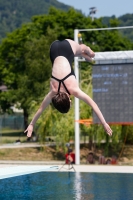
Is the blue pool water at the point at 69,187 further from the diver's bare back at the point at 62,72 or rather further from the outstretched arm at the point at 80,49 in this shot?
the diver's bare back at the point at 62,72

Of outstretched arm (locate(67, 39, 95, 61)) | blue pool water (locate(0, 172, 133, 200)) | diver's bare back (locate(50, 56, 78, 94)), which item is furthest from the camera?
blue pool water (locate(0, 172, 133, 200))

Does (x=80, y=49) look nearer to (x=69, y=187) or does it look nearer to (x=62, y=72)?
(x=62, y=72)

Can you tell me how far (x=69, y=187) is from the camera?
18000 mm

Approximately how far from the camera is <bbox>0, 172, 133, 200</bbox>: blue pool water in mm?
16094

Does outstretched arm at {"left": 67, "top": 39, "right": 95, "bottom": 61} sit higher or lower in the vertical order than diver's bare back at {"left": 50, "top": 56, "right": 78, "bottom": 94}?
higher

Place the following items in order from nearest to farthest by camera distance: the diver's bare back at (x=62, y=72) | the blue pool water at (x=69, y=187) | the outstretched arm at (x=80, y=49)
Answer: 1. the diver's bare back at (x=62, y=72)
2. the outstretched arm at (x=80, y=49)
3. the blue pool water at (x=69, y=187)

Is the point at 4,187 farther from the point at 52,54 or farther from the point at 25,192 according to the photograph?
the point at 52,54

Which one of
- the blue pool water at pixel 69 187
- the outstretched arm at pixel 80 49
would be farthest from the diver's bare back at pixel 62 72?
the blue pool water at pixel 69 187

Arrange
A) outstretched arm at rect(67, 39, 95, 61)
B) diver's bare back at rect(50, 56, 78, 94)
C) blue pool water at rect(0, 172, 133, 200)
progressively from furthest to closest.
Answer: blue pool water at rect(0, 172, 133, 200) → outstretched arm at rect(67, 39, 95, 61) → diver's bare back at rect(50, 56, 78, 94)

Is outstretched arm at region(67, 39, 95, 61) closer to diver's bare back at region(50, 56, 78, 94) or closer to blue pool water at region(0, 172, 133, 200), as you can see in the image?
diver's bare back at region(50, 56, 78, 94)

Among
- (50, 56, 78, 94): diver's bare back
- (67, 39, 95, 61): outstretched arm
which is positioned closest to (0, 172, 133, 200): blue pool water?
(67, 39, 95, 61): outstretched arm

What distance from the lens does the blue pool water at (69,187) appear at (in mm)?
16094

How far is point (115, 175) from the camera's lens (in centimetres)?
2147

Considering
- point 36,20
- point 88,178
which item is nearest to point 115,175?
point 88,178
